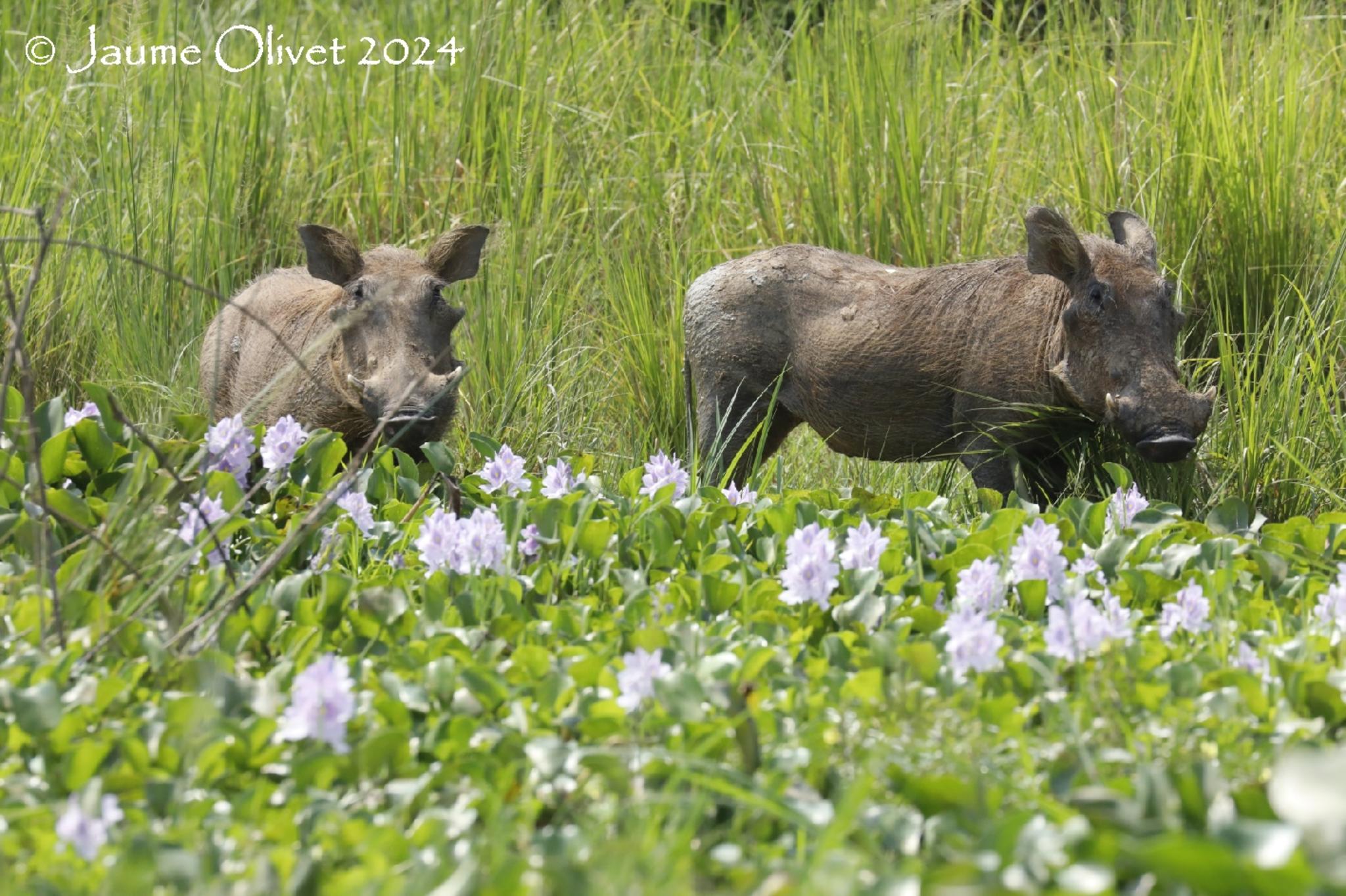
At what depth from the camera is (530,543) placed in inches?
143

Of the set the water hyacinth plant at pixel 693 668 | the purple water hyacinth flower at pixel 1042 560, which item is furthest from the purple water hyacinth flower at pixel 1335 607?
the purple water hyacinth flower at pixel 1042 560

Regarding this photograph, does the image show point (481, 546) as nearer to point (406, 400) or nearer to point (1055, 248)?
point (406, 400)

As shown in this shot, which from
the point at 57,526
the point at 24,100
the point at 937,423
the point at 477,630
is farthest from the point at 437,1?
the point at 477,630

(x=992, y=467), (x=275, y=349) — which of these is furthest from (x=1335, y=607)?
(x=275, y=349)

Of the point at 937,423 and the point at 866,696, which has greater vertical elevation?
the point at 866,696

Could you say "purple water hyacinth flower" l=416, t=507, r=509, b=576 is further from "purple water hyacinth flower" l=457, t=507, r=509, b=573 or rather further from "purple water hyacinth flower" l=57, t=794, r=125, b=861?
"purple water hyacinth flower" l=57, t=794, r=125, b=861

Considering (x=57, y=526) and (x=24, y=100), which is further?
(x=24, y=100)

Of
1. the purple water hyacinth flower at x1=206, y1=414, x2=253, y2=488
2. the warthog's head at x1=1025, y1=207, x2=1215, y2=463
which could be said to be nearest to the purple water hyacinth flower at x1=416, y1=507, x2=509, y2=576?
the purple water hyacinth flower at x1=206, y1=414, x2=253, y2=488

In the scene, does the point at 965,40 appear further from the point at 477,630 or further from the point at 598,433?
the point at 477,630

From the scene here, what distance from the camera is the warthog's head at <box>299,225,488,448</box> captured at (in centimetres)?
507

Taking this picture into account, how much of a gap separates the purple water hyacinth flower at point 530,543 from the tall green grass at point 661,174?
77.4 inches

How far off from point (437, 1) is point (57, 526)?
5148mm

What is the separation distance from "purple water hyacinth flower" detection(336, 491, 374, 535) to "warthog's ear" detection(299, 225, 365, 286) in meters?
1.77

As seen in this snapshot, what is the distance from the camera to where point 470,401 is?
6.05 m
